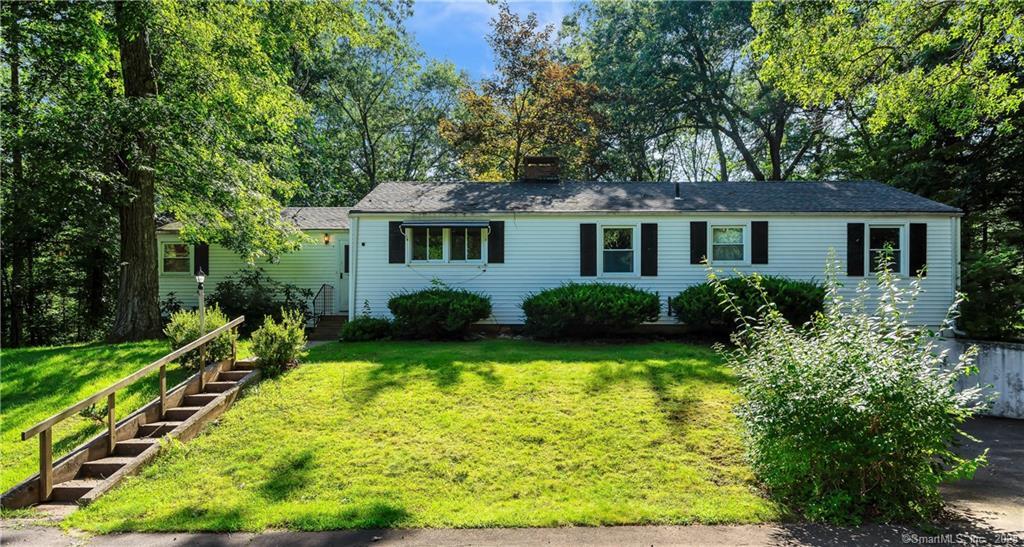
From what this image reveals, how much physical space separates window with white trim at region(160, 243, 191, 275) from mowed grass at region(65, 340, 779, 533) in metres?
9.32

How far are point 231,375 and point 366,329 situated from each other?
4.11 meters

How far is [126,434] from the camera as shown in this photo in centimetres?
616

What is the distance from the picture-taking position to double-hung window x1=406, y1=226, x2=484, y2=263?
1322 cm

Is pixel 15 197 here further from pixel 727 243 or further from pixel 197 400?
pixel 727 243

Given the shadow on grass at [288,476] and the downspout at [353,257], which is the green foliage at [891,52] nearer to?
the downspout at [353,257]

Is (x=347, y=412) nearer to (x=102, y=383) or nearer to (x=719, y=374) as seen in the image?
(x=102, y=383)

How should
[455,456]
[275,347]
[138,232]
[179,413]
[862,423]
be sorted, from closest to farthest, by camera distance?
1. [862,423]
2. [455,456]
3. [179,413]
4. [275,347]
5. [138,232]

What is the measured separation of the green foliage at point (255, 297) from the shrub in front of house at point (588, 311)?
22.7 ft

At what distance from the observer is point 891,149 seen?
53.2 ft

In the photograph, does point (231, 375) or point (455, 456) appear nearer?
point (455, 456)

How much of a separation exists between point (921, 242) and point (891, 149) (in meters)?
5.35

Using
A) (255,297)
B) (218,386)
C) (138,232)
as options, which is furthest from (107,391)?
(255,297)

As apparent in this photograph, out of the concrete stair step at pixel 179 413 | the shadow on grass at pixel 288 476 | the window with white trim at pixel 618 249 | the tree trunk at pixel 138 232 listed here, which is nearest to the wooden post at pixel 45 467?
the concrete stair step at pixel 179 413

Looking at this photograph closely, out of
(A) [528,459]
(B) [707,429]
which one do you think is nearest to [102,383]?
(A) [528,459]
